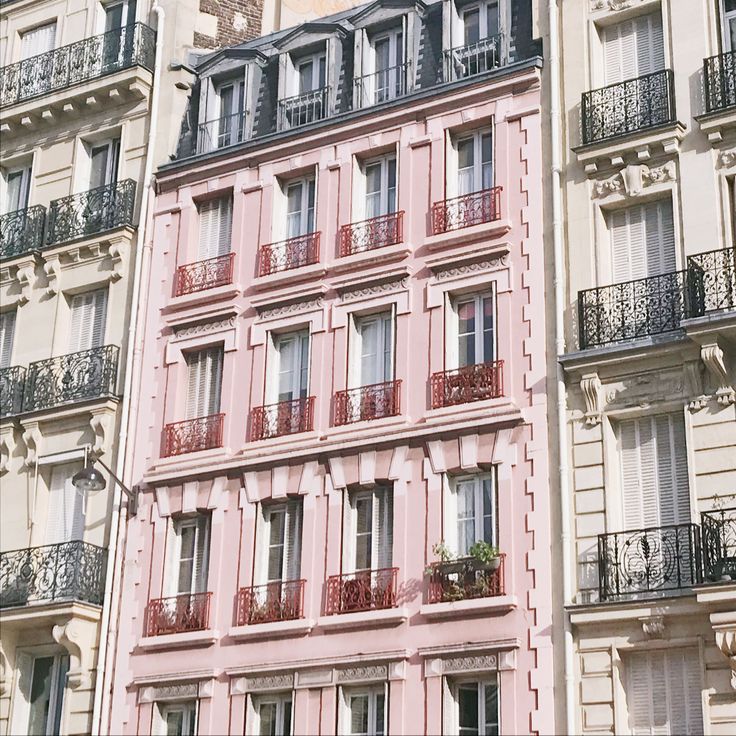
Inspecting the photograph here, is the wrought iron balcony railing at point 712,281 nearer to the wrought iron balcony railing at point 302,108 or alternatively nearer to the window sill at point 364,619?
the window sill at point 364,619

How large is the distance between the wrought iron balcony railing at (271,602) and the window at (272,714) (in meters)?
1.21

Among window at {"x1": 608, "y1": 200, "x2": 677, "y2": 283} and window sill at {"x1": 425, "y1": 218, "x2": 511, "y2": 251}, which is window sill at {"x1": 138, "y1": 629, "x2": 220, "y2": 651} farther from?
window at {"x1": 608, "y1": 200, "x2": 677, "y2": 283}

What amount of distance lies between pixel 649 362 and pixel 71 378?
11304mm

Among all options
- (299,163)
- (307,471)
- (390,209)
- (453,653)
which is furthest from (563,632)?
(299,163)

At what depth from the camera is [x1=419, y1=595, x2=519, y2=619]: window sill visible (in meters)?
22.3

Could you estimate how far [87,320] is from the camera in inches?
1153

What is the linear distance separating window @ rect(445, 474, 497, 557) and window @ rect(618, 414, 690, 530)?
2.11 metres

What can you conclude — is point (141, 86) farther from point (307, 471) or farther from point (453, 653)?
point (453, 653)

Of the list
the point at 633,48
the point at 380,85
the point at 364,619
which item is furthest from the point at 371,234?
the point at 364,619

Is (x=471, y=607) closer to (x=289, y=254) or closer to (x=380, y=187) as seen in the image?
(x=289, y=254)

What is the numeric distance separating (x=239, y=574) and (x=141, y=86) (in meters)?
10.4

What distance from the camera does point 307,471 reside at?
25125 mm

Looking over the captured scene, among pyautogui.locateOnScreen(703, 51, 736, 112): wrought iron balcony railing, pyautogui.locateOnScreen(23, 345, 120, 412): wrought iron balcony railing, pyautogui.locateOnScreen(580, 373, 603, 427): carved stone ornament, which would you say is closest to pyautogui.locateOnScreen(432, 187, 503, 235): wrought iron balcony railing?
pyautogui.locateOnScreen(580, 373, 603, 427): carved stone ornament

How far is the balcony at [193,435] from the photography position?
26406 mm
